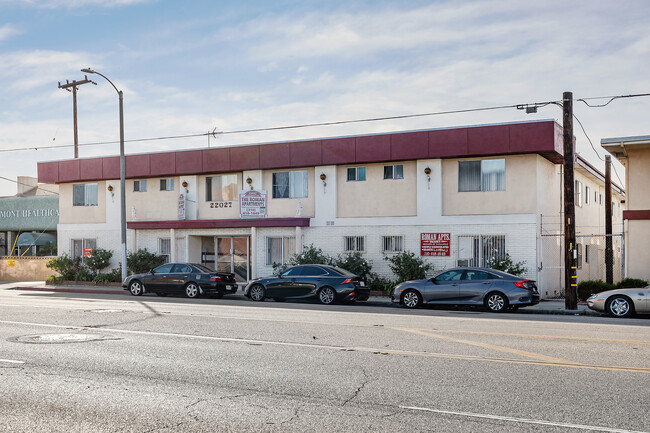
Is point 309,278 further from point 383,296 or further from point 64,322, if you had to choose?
point 64,322

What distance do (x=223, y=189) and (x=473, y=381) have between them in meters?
24.0

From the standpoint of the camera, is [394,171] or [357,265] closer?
[357,265]

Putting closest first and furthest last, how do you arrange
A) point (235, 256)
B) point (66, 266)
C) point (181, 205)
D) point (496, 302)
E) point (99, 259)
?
point (496, 302) < point (235, 256) < point (181, 205) < point (99, 259) < point (66, 266)

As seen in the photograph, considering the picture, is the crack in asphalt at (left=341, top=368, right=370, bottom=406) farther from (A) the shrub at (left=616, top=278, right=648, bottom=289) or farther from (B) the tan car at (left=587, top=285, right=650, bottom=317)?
(A) the shrub at (left=616, top=278, right=648, bottom=289)

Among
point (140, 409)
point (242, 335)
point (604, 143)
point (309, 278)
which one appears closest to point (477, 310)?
point (309, 278)

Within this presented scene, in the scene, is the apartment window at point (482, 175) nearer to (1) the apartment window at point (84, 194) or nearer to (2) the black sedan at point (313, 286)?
(2) the black sedan at point (313, 286)

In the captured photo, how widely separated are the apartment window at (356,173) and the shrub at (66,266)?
14973 millimetres

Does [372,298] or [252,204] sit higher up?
[252,204]

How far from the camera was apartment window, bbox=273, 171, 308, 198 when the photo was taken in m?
29.4

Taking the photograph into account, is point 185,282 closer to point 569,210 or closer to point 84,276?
point 84,276

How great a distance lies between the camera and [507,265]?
2420 cm

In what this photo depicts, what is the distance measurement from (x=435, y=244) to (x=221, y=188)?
10615 millimetres

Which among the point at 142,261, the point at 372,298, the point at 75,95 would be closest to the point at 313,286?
the point at 372,298

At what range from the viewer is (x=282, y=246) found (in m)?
29.7
